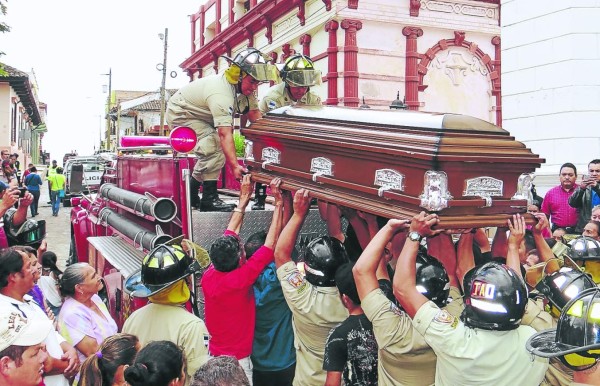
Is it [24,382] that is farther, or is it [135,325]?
[135,325]

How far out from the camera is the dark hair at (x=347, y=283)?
9.33 ft

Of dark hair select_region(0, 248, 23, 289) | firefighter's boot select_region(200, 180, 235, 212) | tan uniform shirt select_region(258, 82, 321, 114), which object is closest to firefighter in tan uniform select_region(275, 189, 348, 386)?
dark hair select_region(0, 248, 23, 289)

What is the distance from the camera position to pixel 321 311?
311cm

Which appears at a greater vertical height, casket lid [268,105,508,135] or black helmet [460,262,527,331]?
casket lid [268,105,508,135]

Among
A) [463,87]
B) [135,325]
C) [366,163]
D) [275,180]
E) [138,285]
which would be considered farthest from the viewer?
[463,87]

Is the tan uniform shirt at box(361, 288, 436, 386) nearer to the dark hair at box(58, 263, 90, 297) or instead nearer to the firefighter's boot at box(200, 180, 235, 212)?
the dark hair at box(58, 263, 90, 297)

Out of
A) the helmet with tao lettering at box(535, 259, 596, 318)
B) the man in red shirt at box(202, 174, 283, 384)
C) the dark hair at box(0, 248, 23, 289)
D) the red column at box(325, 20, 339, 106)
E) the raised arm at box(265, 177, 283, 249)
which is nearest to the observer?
the helmet with tao lettering at box(535, 259, 596, 318)

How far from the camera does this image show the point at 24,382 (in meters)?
2.28

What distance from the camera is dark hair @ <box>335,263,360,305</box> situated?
2.84 m

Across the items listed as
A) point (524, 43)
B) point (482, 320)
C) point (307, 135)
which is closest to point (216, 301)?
point (307, 135)

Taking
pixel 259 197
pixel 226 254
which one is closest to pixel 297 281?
pixel 226 254

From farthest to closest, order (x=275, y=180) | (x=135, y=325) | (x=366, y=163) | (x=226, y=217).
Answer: (x=226, y=217), (x=275, y=180), (x=366, y=163), (x=135, y=325)

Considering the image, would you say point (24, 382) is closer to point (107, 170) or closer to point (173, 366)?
point (173, 366)

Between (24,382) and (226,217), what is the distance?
8.40ft
